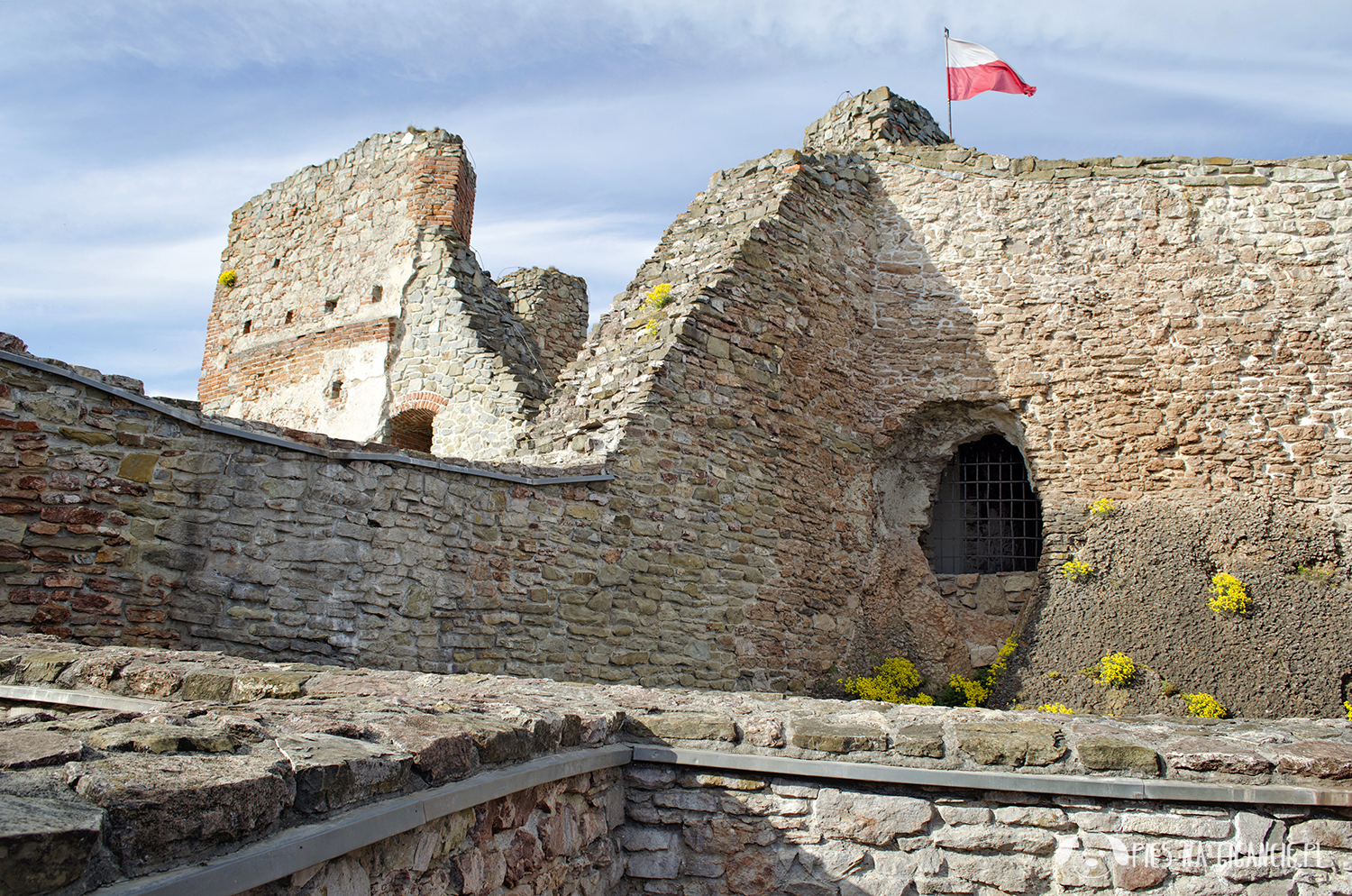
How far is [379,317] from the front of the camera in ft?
36.9

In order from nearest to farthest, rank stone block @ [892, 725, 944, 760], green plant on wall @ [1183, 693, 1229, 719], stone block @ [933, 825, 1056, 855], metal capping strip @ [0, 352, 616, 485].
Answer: stone block @ [933, 825, 1056, 855]
stone block @ [892, 725, 944, 760]
metal capping strip @ [0, 352, 616, 485]
green plant on wall @ [1183, 693, 1229, 719]

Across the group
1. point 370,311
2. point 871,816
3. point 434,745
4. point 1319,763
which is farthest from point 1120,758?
point 370,311

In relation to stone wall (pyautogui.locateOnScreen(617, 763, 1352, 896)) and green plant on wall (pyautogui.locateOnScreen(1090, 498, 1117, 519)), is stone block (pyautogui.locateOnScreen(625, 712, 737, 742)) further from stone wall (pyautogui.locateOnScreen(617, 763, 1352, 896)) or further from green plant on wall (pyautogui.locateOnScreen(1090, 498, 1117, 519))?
green plant on wall (pyautogui.locateOnScreen(1090, 498, 1117, 519))

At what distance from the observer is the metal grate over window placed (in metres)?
9.88

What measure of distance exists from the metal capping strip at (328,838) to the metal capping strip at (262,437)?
385 centimetres

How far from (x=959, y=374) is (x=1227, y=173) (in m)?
3.33

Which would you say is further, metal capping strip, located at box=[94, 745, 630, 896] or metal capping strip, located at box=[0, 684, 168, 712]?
metal capping strip, located at box=[0, 684, 168, 712]

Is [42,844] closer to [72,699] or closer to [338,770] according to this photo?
[338,770]

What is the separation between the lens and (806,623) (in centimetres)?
877

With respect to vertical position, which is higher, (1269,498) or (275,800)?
(1269,498)

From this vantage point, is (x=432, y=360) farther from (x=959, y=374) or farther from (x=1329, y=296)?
(x=1329, y=296)

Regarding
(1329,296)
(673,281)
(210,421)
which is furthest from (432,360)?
(1329,296)

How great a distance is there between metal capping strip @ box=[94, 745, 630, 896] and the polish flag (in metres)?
10.9
